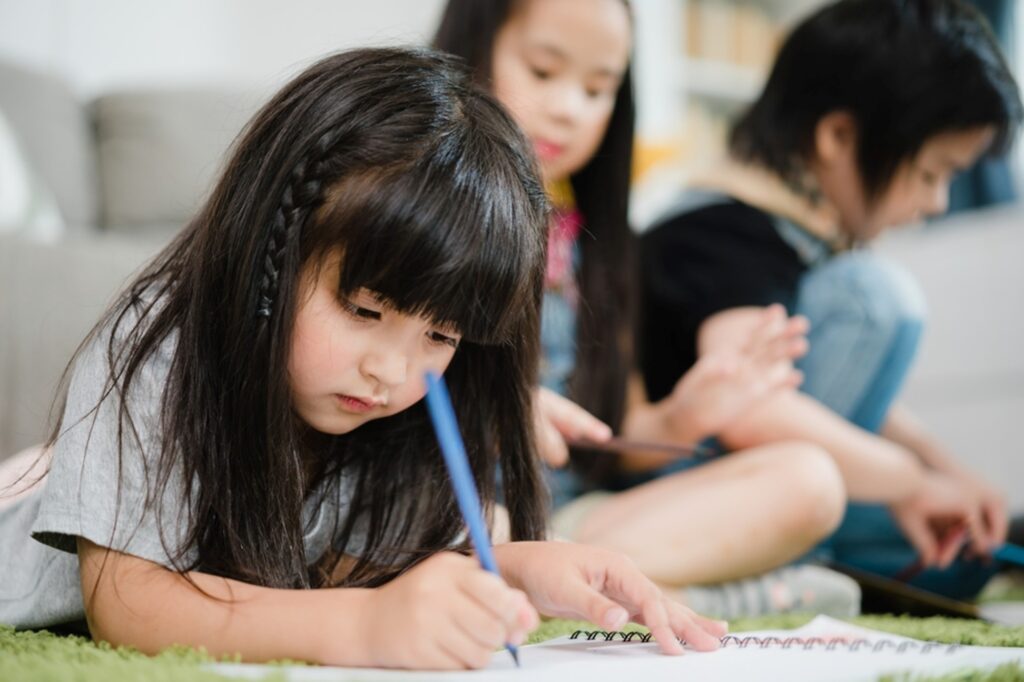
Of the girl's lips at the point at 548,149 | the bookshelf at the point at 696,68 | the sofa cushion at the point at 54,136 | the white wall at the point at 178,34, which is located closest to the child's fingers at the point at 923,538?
the girl's lips at the point at 548,149

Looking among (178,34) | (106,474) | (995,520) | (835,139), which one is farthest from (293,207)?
(178,34)

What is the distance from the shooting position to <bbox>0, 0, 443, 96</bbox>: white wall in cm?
163

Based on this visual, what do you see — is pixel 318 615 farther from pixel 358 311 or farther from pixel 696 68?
pixel 696 68

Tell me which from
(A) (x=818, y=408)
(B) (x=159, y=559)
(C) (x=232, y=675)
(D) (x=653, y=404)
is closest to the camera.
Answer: (C) (x=232, y=675)

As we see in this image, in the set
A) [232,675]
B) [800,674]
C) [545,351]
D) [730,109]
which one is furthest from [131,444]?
[730,109]

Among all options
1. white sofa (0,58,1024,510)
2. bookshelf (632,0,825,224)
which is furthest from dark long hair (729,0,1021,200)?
bookshelf (632,0,825,224)

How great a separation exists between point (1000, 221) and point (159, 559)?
180 centimetres

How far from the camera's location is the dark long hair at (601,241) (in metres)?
1.09

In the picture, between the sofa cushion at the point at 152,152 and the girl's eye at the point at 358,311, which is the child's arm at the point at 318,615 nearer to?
the girl's eye at the point at 358,311

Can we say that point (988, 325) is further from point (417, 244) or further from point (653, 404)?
point (417, 244)

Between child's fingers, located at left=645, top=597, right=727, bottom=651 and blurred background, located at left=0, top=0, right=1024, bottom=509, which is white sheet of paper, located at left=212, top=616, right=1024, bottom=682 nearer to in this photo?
child's fingers, located at left=645, top=597, right=727, bottom=651

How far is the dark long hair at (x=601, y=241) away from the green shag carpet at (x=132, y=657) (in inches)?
16.0

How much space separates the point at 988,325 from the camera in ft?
6.36

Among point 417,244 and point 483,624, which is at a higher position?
point 417,244
